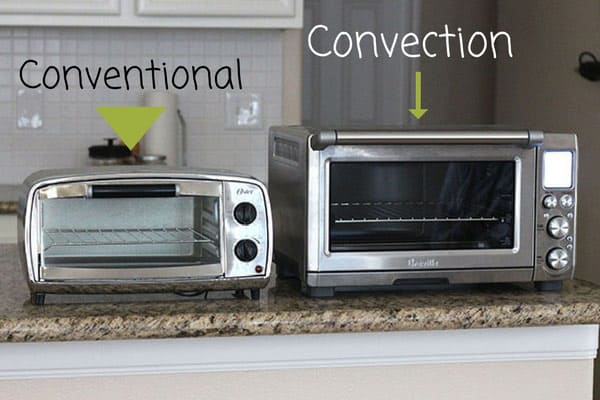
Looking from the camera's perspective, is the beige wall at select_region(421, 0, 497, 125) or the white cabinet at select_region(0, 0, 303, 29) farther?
the beige wall at select_region(421, 0, 497, 125)

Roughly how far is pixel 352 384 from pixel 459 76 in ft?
13.2

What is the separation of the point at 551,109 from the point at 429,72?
145cm

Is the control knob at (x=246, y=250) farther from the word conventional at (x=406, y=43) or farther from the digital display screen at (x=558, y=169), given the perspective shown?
the word conventional at (x=406, y=43)

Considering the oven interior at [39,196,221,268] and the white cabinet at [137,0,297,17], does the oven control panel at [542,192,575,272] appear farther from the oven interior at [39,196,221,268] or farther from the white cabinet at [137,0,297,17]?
the white cabinet at [137,0,297,17]

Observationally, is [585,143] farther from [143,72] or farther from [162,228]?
[162,228]

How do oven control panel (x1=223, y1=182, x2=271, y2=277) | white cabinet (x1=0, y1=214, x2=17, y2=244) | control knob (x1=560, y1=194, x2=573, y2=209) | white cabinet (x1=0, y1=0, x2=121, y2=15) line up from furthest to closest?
white cabinet (x1=0, y1=0, x2=121, y2=15)
white cabinet (x1=0, y1=214, x2=17, y2=244)
control knob (x1=560, y1=194, x2=573, y2=209)
oven control panel (x1=223, y1=182, x2=271, y2=277)

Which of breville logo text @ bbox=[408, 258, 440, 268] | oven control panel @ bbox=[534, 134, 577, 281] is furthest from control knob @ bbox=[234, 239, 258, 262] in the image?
oven control panel @ bbox=[534, 134, 577, 281]

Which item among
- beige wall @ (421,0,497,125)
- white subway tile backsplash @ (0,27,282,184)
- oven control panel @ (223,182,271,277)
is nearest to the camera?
oven control panel @ (223,182,271,277)

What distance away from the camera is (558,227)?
166 centimetres

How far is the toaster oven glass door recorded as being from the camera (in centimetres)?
151

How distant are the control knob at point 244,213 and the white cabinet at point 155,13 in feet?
6.53

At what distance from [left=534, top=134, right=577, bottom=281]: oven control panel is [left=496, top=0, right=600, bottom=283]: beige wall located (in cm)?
215

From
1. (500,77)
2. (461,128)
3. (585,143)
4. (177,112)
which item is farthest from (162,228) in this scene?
(500,77)

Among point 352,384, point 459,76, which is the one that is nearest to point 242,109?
point 459,76
